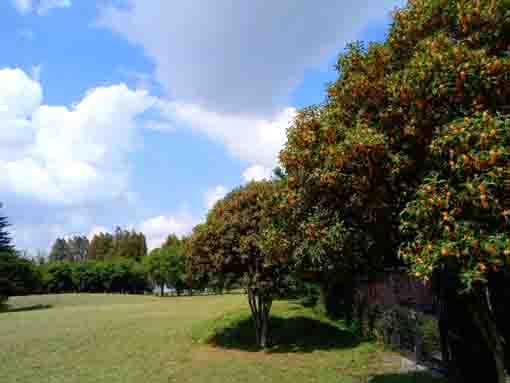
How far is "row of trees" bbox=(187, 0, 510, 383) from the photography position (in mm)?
4312

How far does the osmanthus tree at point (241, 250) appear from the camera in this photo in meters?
12.4

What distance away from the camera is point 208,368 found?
10586 millimetres

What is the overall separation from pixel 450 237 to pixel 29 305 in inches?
1912

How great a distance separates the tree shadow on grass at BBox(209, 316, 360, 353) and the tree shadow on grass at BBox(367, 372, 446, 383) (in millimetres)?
3766

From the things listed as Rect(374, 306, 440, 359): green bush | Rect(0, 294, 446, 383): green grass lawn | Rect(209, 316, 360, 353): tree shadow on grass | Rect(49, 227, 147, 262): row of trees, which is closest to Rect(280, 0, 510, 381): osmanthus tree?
Rect(374, 306, 440, 359): green bush

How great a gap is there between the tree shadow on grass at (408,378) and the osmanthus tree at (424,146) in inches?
37.6

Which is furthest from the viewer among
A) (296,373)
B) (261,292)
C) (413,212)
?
(261,292)

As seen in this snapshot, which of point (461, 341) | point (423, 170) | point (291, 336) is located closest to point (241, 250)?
point (291, 336)

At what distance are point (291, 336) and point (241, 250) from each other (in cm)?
458

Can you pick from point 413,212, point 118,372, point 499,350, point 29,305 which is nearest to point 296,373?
point 118,372

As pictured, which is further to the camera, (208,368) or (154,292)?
(154,292)

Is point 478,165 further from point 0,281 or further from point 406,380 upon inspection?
point 0,281

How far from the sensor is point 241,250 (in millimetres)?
12289

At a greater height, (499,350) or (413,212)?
(413,212)
